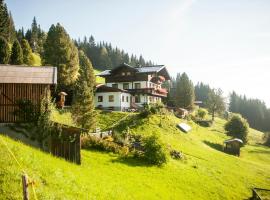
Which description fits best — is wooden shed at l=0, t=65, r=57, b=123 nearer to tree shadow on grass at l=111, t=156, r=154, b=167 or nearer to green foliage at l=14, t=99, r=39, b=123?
green foliage at l=14, t=99, r=39, b=123

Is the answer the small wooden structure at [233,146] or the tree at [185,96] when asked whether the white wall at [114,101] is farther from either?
the tree at [185,96]

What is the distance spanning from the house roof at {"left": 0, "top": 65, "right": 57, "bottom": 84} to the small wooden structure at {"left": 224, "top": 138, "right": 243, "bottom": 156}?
42.7 m

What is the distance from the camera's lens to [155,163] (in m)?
28.0

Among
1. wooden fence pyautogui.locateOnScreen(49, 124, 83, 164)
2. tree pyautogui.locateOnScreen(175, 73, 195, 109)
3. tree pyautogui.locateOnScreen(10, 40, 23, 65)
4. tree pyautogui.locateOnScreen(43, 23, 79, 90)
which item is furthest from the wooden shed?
tree pyautogui.locateOnScreen(175, 73, 195, 109)

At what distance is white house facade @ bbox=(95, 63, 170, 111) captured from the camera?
57688 millimetres

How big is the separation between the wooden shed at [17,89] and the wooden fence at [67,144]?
13.2ft

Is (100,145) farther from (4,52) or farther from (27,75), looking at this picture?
(4,52)

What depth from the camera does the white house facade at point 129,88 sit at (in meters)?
57.7

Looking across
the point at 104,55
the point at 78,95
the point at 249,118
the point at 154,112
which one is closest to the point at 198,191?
the point at 78,95

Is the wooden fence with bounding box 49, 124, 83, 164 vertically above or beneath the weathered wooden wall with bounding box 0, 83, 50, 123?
beneath

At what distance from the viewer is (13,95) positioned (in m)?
22.5

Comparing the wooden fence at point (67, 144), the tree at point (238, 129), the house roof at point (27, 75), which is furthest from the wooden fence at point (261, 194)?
the tree at point (238, 129)

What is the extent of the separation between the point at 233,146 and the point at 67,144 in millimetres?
43192

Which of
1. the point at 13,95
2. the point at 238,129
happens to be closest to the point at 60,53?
the point at 13,95
